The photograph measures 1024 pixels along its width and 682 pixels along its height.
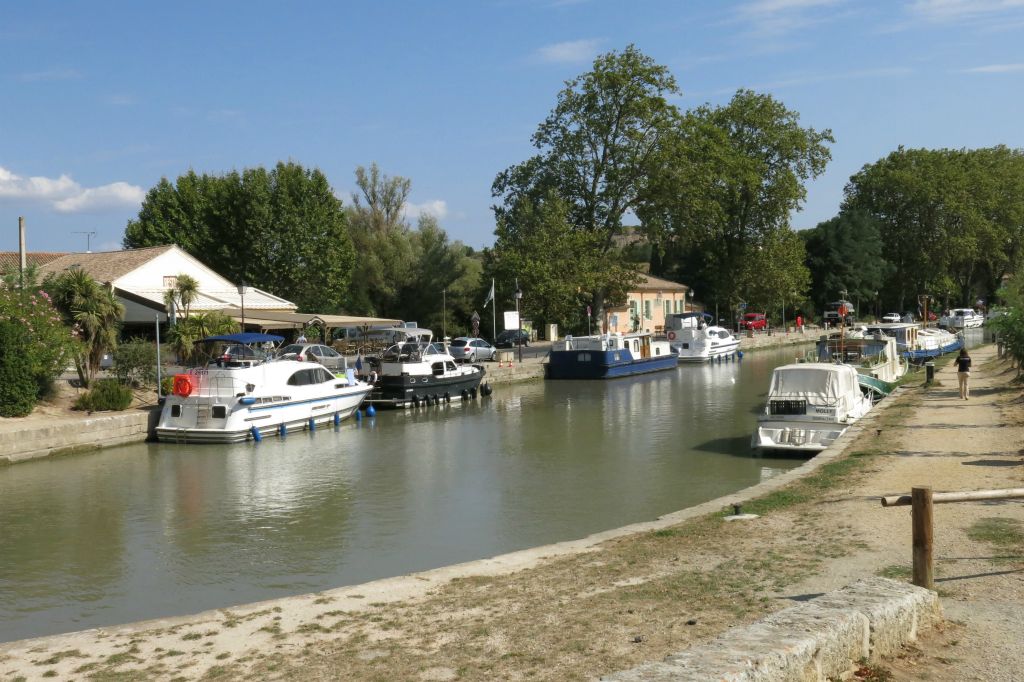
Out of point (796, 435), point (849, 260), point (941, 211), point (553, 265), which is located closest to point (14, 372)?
point (796, 435)

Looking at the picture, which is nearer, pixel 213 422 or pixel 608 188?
pixel 213 422

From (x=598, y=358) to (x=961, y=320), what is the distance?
4434 centimetres

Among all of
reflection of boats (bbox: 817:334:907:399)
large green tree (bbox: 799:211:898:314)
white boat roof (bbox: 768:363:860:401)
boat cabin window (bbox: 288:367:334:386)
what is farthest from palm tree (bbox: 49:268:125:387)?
large green tree (bbox: 799:211:898:314)

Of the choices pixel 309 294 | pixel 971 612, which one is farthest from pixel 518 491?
pixel 309 294

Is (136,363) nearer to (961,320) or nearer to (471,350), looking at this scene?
(471,350)

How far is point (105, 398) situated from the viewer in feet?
87.0

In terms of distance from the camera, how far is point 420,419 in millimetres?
31547

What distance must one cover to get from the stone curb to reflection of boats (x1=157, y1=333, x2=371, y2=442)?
21138 mm

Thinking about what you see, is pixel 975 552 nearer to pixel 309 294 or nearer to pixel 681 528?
pixel 681 528

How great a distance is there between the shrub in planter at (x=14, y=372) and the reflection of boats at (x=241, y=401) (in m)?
3.50

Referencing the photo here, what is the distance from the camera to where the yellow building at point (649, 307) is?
69.9 m

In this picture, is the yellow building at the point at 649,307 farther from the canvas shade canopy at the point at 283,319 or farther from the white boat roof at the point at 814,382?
the white boat roof at the point at 814,382

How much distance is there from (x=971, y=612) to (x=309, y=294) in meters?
46.2

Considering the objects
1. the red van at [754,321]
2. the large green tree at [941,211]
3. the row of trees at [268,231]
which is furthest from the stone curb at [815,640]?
→ the large green tree at [941,211]
